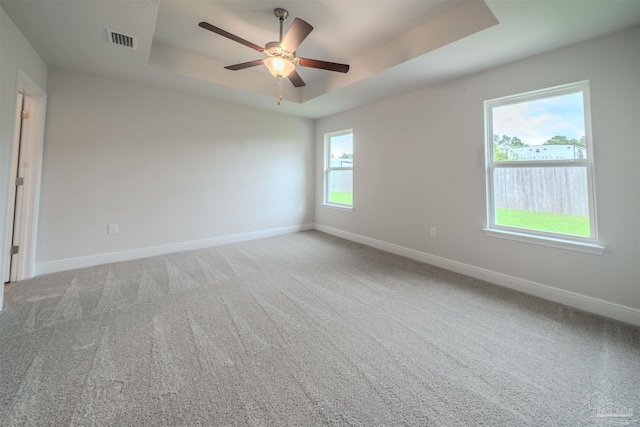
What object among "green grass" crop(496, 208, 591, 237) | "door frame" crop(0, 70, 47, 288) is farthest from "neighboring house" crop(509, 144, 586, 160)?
"door frame" crop(0, 70, 47, 288)

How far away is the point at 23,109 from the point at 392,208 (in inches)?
187

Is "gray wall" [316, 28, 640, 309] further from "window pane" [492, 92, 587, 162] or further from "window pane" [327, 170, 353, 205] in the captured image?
"window pane" [327, 170, 353, 205]

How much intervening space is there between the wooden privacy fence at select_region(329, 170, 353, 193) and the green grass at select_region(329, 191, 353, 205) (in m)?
0.07

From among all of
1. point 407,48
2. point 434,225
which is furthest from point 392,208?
point 407,48

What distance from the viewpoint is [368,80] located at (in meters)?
3.12

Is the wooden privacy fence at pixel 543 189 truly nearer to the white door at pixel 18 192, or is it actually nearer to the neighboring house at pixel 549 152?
the neighboring house at pixel 549 152

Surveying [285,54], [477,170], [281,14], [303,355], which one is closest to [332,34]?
[281,14]

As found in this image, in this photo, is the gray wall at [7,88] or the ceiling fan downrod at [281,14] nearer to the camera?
the gray wall at [7,88]

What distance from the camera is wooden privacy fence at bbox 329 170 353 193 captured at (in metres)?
4.71

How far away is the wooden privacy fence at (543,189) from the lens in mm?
2244

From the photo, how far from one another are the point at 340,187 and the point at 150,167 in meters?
3.25

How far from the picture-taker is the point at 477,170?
286 centimetres

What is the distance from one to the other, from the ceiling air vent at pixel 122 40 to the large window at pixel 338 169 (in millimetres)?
3289

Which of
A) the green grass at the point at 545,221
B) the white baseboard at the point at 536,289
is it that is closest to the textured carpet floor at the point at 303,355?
the white baseboard at the point at 536,289
